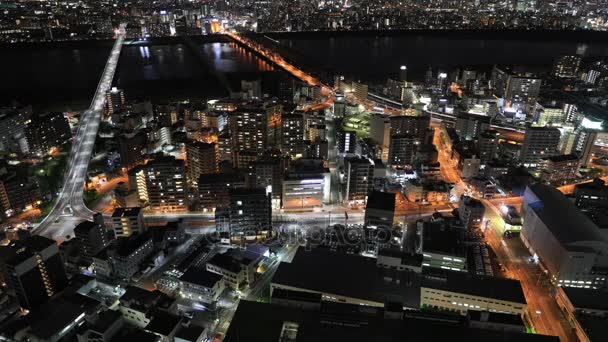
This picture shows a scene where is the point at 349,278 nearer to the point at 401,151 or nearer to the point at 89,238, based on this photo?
the point at 89,238

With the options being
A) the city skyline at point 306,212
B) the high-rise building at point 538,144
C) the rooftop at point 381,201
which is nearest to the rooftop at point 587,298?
the city skyline at point 306,212

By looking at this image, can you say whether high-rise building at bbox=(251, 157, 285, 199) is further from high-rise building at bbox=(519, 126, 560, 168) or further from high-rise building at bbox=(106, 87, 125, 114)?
high-rise building at bbox=(106, 87, 125, 114)

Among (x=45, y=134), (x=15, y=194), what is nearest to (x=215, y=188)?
(x=15, y=194)

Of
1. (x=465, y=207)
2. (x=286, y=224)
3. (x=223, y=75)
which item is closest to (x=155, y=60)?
(x=223, y=75)

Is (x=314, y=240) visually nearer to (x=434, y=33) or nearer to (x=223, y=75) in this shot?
(x=223, y=75)

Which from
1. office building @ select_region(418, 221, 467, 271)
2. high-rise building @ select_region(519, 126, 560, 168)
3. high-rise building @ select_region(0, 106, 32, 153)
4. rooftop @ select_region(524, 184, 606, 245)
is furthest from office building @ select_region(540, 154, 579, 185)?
high-rise building @ select_region(0, 106, 32, 153)
